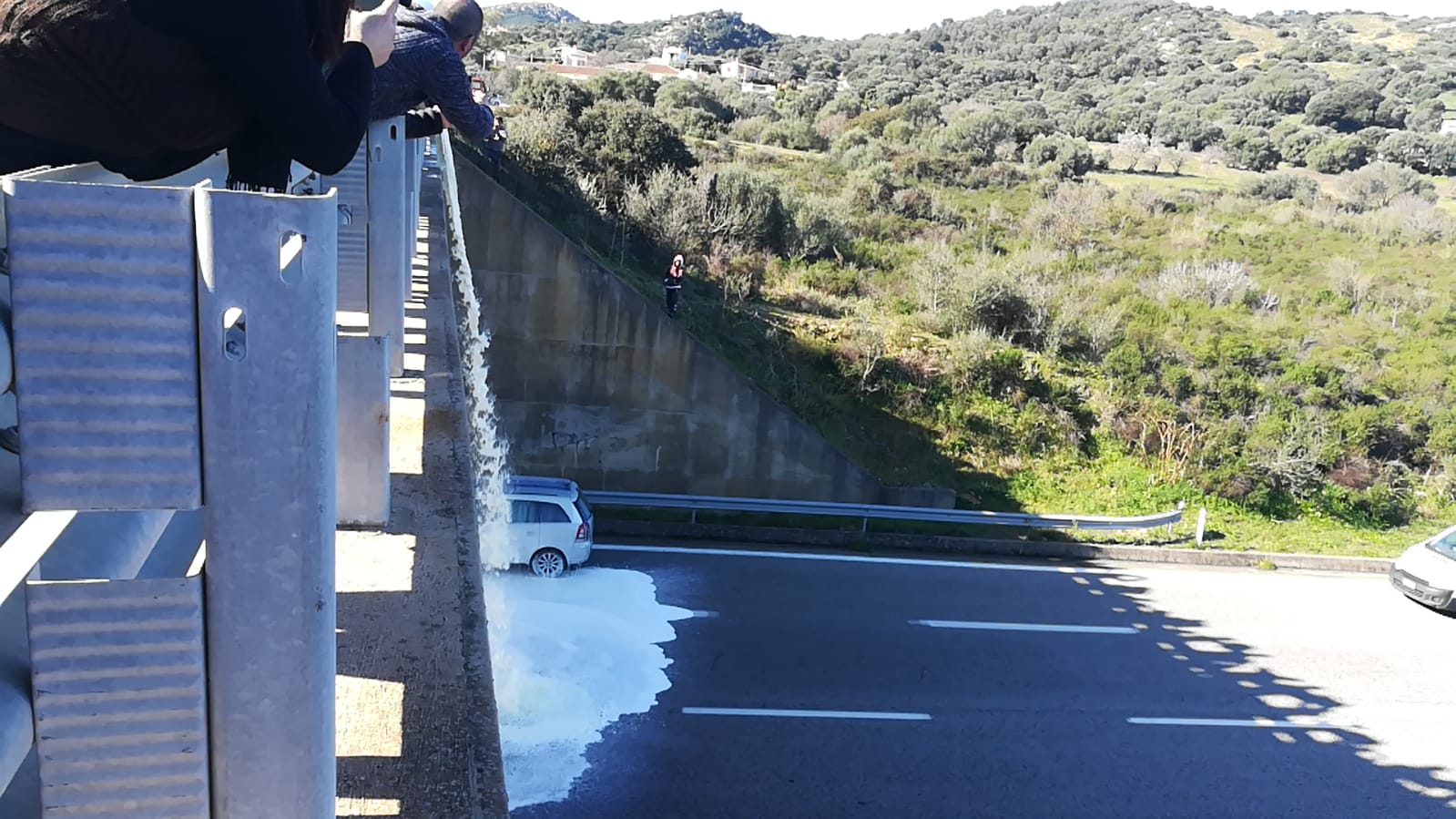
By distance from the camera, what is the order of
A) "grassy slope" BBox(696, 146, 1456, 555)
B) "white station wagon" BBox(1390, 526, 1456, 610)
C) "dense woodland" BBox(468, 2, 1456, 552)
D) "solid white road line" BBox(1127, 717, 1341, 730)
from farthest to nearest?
1. "dense woodland" BBox(468, 2, 1456, 552)
2. "grassy slope" BBox(696, 146, 1456, 555)
3. "white station wagon" BBox(1390, 526, 1456, 610)
4. "solid white road line" BBox(1127, 717, 1341, 730)

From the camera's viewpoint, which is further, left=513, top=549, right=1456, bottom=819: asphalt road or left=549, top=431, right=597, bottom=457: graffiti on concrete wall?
left=549, top=431, right=597, bottom=457: graffiti on concrete wall

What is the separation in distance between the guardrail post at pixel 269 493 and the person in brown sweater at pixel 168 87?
307mm

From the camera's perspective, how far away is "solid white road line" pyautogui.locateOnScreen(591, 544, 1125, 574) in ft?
48.9

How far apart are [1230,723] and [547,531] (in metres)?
7.73

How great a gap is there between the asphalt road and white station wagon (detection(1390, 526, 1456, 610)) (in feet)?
0.87

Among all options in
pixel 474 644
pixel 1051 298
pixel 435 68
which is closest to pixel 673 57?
pixel 1051 298

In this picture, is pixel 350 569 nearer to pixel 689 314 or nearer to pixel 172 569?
pixel 172 569

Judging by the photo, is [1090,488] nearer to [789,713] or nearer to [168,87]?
[789,713]

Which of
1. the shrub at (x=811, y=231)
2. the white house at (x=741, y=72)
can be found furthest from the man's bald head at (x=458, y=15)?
the white house at (x=741, y=72)

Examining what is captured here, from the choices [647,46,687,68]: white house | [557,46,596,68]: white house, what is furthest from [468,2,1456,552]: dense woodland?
[647,46,687,68]: white house

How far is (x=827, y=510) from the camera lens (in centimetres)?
1620

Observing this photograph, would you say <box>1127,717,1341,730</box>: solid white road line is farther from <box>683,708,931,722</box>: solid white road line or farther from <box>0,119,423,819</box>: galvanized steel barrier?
<box>0,119,423,819</box>: galvanized steel barrier

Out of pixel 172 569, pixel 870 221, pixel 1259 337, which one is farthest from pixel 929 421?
pixel 172 569

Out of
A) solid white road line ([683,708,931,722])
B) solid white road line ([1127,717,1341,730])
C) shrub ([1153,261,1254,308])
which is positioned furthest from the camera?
shrub ([1153,261,1254,308])
